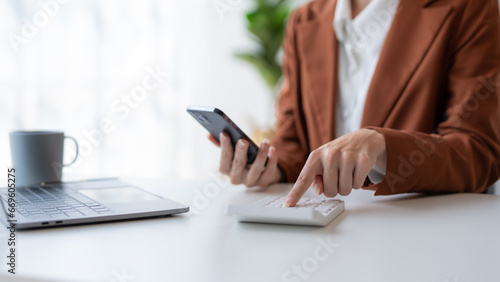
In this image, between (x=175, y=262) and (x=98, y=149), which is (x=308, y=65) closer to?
(x=175, y=262)

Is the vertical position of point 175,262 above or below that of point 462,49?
below

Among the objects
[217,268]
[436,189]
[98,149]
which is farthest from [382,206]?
[98,149]

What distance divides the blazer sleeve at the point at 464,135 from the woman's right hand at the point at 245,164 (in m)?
0.21

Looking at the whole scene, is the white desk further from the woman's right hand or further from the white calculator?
the woman's right hand

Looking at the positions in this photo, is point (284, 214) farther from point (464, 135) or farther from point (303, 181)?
point (464, 135)

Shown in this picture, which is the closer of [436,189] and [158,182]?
[436,189]

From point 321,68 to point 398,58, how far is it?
0.79 feet

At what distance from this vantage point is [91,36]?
273 cm

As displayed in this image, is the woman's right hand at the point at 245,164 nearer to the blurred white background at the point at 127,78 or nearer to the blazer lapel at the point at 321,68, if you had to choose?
the blazer lapel at the point at 321,68

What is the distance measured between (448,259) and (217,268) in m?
0.24

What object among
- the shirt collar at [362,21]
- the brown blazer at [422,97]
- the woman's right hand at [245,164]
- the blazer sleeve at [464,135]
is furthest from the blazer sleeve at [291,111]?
the blazer sleeve at [464,135]

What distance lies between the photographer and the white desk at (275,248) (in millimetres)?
472

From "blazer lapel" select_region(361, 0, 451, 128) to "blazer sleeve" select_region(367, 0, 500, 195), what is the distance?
0.28ft

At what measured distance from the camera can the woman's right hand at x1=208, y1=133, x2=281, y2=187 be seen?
95cm
